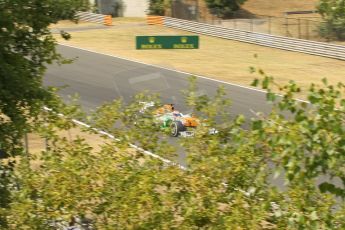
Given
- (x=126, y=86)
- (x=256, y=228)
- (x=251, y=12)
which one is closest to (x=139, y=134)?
(x=256, y=228)

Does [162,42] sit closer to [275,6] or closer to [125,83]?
[125,83]

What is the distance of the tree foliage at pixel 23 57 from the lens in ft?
34.6

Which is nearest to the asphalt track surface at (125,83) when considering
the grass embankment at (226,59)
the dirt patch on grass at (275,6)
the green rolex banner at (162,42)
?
the grass embankment at (226,59)

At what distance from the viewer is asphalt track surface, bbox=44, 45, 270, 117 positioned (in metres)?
29.5

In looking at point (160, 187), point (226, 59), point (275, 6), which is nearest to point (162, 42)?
point (160, 187)

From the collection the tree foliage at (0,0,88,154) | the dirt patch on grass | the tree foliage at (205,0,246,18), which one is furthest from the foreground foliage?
the dirt patch on grass

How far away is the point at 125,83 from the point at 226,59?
9.41 m

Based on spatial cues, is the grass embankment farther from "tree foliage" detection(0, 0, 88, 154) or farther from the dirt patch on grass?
"tree foliage" detection(0, 0, 88, 154)

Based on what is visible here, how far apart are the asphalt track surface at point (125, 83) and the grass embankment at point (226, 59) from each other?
5.26 ft

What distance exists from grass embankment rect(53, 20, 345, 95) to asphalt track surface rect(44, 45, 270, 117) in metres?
1.60

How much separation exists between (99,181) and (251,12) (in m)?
55.3

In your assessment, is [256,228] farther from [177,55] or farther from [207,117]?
[177,55]

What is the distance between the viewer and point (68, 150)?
9.62 meters

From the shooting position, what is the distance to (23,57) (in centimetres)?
1116
